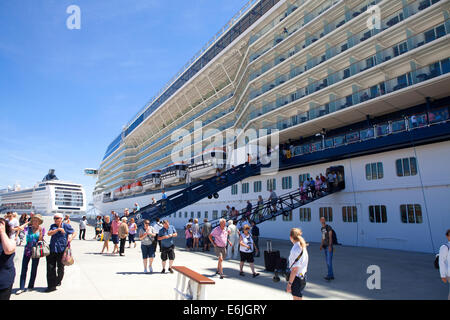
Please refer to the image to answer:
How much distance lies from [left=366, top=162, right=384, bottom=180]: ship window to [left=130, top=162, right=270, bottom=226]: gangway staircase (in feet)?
28.9

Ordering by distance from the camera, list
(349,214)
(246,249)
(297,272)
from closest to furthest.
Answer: (297,272), (246,249), (349,214)

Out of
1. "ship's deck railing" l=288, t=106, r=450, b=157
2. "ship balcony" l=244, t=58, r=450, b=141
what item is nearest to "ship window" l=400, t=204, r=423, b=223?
"ship's deck railing" l=288, t=106, r=450, b=157

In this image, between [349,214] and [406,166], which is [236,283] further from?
[406,166]

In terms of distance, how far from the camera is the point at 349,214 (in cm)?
1788

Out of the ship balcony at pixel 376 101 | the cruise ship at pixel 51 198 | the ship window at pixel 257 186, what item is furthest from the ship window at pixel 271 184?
the cruise ship at pixel 51 198

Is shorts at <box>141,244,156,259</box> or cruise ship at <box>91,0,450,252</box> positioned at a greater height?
cruise ship at <box>91,0,450,252</box>

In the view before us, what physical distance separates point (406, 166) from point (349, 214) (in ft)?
14.8

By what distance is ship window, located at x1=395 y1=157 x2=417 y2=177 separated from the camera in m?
15.3

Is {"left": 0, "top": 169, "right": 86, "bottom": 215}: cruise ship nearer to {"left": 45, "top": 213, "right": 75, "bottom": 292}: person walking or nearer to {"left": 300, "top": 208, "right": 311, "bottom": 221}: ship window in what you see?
{"left": 300, "top": 208, "right": 311, "bottom": 221}: ship window

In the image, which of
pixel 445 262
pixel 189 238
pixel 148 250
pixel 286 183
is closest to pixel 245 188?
pixel 286 183

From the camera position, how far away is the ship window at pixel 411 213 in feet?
47.8

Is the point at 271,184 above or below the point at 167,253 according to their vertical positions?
above
